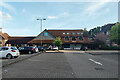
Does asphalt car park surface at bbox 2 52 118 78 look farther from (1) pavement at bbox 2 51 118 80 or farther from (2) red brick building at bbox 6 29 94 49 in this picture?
(2) red brick building at bbox 6 29 94 49

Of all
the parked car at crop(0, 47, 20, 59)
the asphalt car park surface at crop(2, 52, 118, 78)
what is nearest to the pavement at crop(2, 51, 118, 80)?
the asphalt car park surface at crop(2, 52, 118, 78)

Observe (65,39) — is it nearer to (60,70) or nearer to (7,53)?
(7,53)

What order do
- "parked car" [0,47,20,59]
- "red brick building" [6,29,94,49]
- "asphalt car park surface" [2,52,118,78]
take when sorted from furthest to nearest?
"red brick building" [6,29,94,49], "parked car" [0,47,20,59], "asphalt car park surface" [2,52,118,78]

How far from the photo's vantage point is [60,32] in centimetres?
5306

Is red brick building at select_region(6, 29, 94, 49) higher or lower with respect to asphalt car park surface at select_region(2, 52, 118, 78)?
higher

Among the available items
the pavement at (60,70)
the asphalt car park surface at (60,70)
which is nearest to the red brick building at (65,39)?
the pavement at (60,70)

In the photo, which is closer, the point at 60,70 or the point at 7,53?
the point at 60,70

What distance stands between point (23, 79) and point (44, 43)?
126 feet

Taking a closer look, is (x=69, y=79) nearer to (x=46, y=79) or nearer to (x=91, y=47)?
(x=46, y=79)

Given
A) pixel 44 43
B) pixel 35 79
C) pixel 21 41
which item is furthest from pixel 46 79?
pixel 21 41

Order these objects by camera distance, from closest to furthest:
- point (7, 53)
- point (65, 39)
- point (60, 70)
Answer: point (60, 70) < point (7, 53) < point (65, 39)

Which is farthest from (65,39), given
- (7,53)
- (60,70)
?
(60,70)

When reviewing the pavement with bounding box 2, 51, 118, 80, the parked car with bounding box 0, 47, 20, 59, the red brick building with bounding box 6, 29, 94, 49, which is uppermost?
the red brick building with bounding box 6, 29, 94, 49

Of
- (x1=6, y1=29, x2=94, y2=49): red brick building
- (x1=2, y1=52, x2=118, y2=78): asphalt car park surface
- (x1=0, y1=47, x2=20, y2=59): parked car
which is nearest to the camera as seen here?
(x1=2, y1=52, x2=118, y2=78): asphalt car park surface
